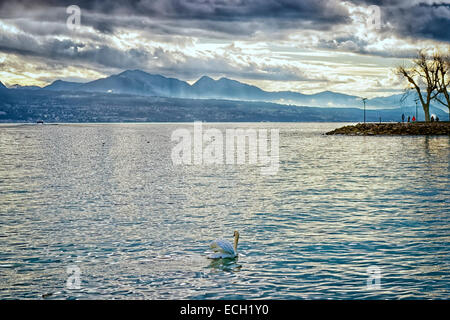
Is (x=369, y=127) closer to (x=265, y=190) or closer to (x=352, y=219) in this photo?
(x=265, y=190)

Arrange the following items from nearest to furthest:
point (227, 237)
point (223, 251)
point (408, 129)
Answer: point (223, 251)
point (227, 237)
point (408, 129)

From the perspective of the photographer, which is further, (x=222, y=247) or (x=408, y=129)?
(x=408, y=129)

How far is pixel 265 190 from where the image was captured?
3866 centimetres

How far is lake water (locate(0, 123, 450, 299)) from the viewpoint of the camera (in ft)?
52.2

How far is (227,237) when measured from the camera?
22.8 meters

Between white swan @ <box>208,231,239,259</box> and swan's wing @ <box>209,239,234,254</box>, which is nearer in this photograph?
white swan @ <box>208,231,239,259</box>

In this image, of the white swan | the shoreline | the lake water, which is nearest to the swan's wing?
the white swan

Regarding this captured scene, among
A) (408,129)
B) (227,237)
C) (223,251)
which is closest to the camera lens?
(223,251)

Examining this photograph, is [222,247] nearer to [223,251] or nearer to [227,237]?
[223,251]

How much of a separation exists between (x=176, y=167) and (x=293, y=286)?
45676 millimetres

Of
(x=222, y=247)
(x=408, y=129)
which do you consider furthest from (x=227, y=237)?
(x=408, y=129)

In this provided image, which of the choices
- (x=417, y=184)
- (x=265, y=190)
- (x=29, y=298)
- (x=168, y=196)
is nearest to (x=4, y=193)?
(x=168, y=196)

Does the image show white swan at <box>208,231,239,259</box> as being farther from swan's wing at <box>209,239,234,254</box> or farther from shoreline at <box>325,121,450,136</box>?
shoreline at <box>325,121,450,136</box>

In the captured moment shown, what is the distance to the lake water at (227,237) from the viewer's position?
15.9m
